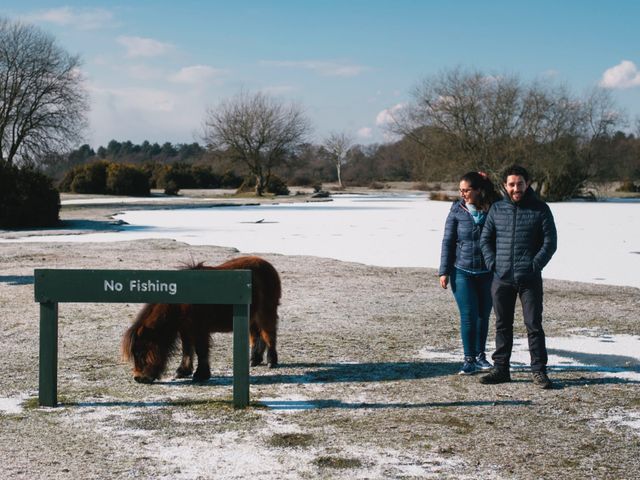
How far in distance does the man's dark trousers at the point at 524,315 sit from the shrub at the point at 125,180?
5223 centimetres

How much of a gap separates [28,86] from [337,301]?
122 ft

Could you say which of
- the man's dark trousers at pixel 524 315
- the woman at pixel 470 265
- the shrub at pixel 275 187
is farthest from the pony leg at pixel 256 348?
the shrub at pixel 275 187

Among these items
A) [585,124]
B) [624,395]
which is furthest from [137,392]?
[585,124]

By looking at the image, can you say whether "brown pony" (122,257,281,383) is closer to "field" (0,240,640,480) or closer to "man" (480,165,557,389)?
"field" (0,240,640,480)

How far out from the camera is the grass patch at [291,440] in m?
4.52

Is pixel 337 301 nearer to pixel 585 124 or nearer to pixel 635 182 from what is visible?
pixel 585 124

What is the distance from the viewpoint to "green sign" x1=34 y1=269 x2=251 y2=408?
17.2ft

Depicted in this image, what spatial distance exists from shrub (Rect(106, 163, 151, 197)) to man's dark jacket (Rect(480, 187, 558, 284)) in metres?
52.3

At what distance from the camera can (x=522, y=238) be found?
5801mm

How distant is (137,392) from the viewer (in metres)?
5.70

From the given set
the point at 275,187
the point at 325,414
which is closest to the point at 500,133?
the point at 275,187

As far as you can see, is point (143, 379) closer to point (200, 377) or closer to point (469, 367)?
point (200, 377)

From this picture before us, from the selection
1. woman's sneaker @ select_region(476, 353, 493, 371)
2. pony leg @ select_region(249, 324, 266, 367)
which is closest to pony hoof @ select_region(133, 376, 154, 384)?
pony leg @ select_region(249, 324, 266, 367)

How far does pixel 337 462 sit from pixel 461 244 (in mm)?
2713
